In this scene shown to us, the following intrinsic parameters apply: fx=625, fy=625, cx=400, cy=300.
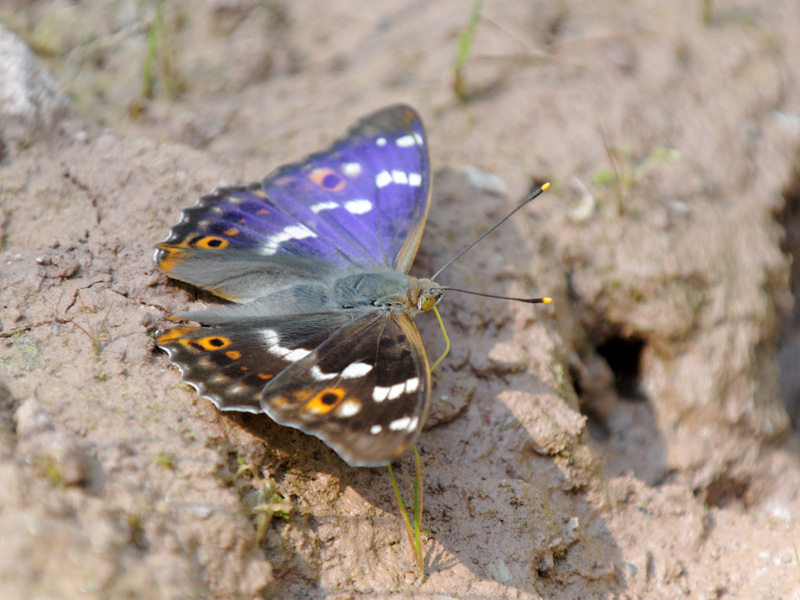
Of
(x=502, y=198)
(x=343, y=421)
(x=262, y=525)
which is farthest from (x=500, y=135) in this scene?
(x=262, y=525)

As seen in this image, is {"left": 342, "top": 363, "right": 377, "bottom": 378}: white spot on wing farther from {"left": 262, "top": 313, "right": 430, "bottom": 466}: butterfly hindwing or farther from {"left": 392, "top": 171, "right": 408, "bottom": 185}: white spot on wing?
{"left": 392, "top": 171, "right": 408, "bottom": 185}: white spot on wing

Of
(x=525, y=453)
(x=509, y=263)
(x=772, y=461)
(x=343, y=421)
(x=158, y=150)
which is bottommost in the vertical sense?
(x=772, y=461)

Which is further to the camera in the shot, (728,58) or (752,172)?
(728,58)

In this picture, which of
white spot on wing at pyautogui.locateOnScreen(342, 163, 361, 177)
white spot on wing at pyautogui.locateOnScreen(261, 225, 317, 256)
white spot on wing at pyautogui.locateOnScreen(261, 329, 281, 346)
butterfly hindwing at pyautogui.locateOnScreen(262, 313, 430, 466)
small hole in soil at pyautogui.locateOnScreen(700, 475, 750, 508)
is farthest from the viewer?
small hole in soil at pyautogui.locateOnScreen(700, 475, 750, 508)

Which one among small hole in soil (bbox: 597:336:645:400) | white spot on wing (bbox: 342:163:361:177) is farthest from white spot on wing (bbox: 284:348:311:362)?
small hole in soil (bbox: 597:336:645:400)

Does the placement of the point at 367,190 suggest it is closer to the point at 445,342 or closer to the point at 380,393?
the point at 445,342

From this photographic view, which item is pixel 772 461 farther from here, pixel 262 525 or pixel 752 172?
pixel 262 525
